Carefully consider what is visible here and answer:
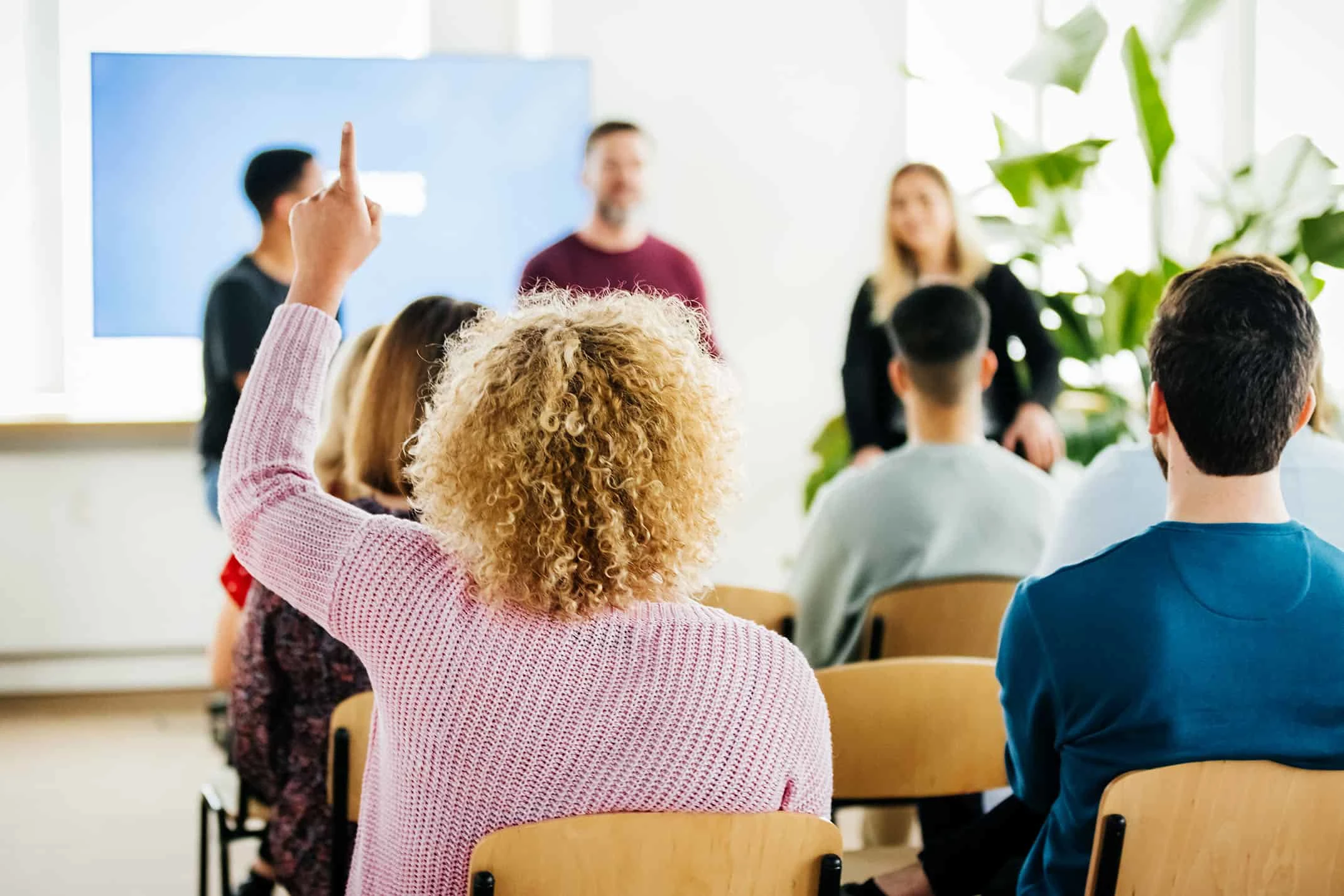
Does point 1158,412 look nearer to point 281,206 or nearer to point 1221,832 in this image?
point 1221,832

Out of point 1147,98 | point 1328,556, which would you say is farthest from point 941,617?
point 1147,98

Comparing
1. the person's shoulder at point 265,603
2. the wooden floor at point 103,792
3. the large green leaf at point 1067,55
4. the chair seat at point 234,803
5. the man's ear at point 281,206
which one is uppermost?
the large green leaf at point 1067,55

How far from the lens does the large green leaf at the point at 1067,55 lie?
362 cm

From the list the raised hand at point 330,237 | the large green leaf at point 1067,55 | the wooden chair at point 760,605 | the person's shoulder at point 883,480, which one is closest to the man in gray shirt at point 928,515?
the person's shoulder at point 883,480

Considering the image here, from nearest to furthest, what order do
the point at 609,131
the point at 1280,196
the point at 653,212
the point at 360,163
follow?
the point at 1280,196 < the point at 609,131 < the point at 360,163 < the point at 653,212

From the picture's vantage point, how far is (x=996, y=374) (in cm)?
346

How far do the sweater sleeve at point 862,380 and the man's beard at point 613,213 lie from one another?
844 millimetres

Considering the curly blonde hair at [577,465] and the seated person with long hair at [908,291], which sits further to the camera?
the seated person with long hair at [908,291]

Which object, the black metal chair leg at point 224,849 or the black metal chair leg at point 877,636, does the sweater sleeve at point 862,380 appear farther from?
the black metal chair leg at point 224,849

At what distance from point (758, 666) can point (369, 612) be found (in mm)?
348

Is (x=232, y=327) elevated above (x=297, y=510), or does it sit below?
above

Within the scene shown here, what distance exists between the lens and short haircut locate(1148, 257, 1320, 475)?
1.32 metres

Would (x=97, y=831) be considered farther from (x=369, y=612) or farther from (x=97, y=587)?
(x=369, y=612)

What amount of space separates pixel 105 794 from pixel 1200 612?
304 centimetres
